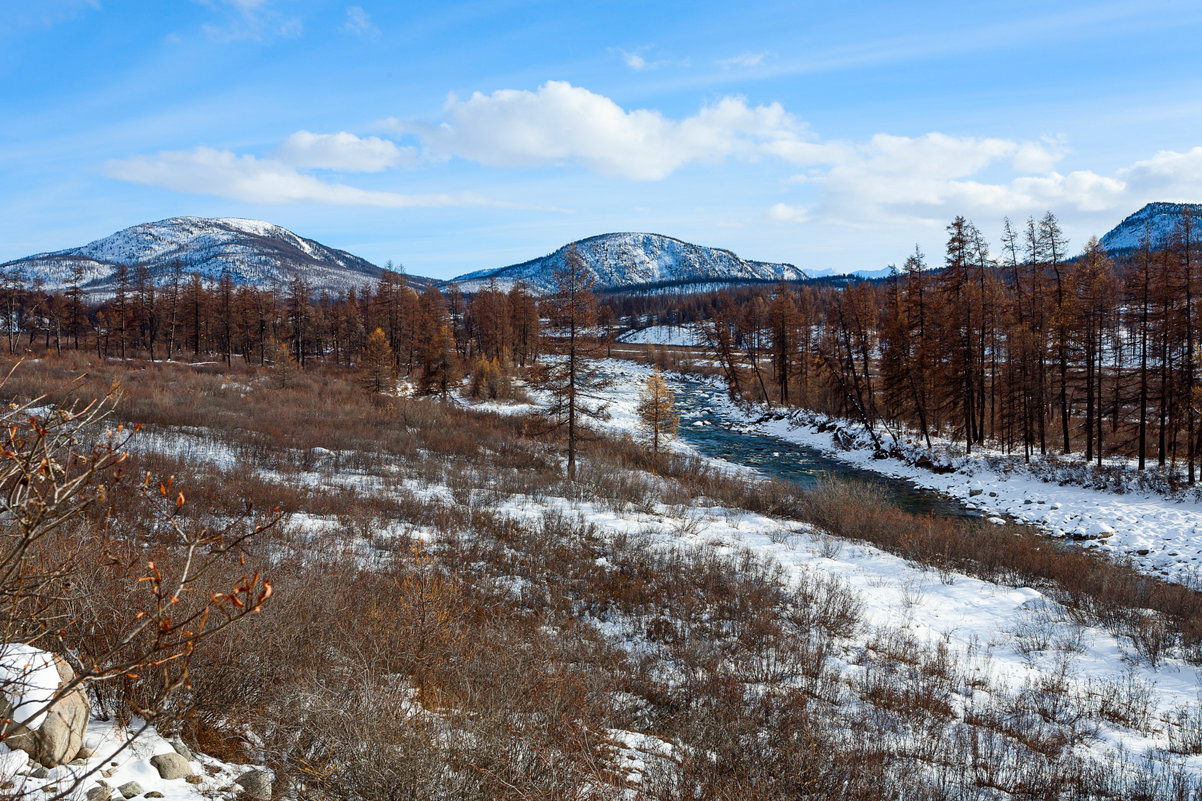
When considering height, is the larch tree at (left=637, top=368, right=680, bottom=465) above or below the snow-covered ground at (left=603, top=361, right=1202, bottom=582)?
above

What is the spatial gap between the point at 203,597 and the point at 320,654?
3.92 feet

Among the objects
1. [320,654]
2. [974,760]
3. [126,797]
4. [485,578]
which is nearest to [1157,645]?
[974,760]

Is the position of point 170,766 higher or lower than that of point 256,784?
higher

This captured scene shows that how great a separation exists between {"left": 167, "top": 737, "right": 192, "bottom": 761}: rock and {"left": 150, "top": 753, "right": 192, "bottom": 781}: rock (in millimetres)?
102

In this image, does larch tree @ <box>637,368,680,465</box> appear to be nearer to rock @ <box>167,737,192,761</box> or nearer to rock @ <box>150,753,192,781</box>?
rock @ <box>167,737,192,761</box>

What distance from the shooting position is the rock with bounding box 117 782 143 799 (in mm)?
3119

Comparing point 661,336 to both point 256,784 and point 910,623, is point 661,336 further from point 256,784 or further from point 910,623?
point 256,784

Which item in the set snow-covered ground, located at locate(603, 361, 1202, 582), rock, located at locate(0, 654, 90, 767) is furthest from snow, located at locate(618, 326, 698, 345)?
rock, located at locate(0, 654, 90, 767)

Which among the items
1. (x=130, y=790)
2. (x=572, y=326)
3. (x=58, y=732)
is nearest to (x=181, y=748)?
(x=130, y=790)

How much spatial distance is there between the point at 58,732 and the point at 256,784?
1.07 m

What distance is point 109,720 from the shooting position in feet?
12.6

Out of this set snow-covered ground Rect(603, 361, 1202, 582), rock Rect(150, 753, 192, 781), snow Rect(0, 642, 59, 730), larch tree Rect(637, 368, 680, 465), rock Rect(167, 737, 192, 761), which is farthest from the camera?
larch tree Rect(637, 368, 680, 465)

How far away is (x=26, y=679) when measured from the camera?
301cm

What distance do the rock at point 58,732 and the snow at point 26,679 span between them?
0.13 feet
